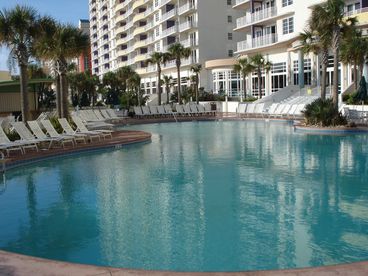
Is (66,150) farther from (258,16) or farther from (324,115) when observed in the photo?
(258,16)

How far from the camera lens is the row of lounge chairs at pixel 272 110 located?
28469mm

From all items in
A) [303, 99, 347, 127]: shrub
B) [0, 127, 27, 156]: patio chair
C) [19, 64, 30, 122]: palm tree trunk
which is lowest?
[0, 127, 27, 156]: patio chair

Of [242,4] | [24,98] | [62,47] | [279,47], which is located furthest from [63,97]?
[242,4]

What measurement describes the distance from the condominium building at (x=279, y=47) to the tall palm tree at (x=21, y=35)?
2255cm

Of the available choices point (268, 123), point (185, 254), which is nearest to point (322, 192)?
point (185, 254)

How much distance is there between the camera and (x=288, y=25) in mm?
41125

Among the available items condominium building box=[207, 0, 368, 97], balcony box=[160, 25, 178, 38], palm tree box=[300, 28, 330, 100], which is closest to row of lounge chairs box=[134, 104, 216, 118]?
condominium building box=[207, 0, 368, 97]

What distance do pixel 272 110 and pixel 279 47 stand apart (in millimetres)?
14593

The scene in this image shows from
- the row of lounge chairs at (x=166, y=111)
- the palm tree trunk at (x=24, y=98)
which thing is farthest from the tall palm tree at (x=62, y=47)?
the row of lounge chairs at (x=166, y=111)

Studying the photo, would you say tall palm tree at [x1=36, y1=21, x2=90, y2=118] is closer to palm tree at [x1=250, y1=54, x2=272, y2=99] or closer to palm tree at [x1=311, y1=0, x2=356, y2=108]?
palm tree at [x1=311, y1=0, x2=356, y2=108]

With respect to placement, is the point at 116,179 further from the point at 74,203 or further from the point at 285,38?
the point at 285,38

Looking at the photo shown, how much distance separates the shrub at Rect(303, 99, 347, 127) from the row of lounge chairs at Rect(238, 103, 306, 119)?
368 centimetres

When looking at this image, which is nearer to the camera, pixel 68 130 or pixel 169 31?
pixel 68 130

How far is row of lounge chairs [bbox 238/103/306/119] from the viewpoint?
28.5m
